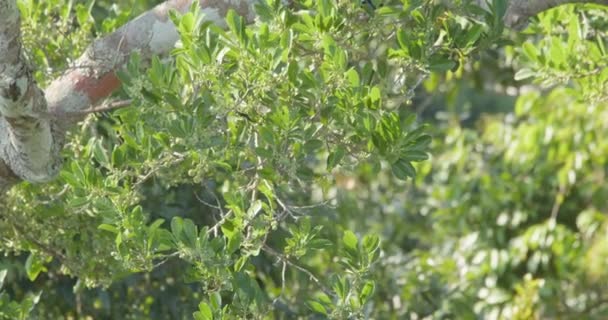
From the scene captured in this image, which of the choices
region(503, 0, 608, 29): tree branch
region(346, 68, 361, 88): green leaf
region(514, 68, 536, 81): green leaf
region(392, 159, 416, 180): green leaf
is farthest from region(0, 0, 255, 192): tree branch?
region(514, 68, 536, 81): green leaf

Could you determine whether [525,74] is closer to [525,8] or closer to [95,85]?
[525,8]

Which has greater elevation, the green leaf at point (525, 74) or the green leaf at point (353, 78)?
the green leaf at point (353, 78)

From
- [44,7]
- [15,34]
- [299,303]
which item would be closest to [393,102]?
[15,34]

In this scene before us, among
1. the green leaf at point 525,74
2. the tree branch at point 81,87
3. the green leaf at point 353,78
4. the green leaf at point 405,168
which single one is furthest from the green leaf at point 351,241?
the green leaf at point 525,74

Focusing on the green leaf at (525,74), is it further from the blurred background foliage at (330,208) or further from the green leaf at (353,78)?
the green leaf at (353,78)

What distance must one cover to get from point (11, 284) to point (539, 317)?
2.50 metres

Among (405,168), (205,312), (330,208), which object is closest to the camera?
(205,312)

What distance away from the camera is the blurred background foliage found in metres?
2.29

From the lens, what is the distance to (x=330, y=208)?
349 centimetres

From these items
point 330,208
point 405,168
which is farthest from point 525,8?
point 330,208

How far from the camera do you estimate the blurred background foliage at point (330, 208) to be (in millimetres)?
2287

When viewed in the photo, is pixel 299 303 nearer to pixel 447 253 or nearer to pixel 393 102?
pixel 393 102

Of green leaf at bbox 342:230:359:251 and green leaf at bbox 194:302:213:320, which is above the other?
green leaf at bbox 194:302:213:320

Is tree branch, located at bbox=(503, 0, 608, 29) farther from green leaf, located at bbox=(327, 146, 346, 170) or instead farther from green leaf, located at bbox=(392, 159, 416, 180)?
green leaf, located at bbox=(327, 146, 346, 170)
